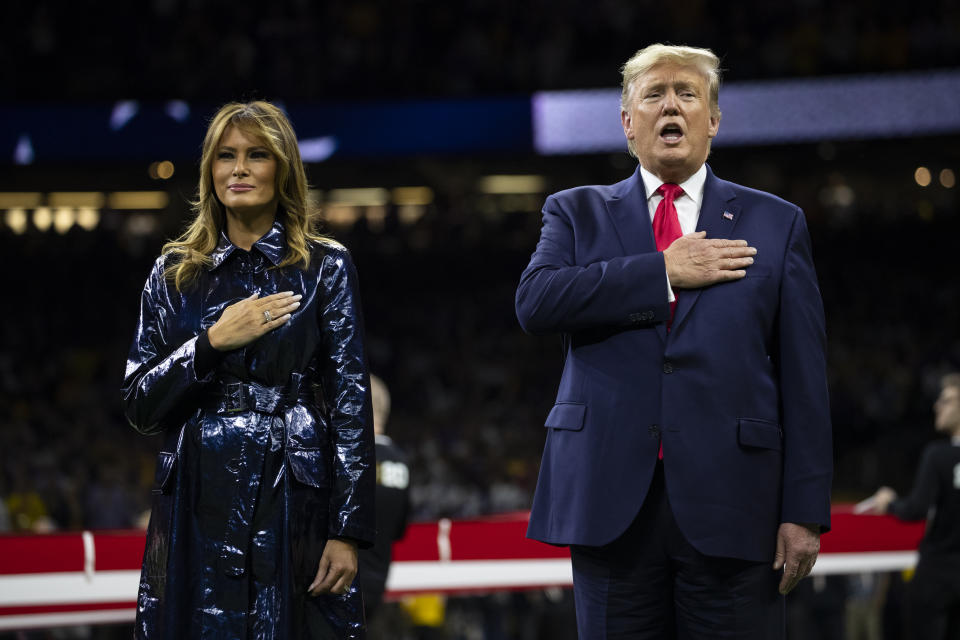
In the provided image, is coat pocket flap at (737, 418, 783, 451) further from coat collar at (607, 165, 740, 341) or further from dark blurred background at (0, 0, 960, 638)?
dark blurred background at (0, 0, 960, 638)

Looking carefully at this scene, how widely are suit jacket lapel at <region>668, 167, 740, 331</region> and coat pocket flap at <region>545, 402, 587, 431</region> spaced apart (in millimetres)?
295

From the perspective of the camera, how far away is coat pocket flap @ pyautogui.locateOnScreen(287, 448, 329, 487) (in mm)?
2369

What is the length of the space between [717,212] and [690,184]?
10 centimetres

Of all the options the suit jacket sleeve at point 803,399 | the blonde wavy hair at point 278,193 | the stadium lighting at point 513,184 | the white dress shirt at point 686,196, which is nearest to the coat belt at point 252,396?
the blonde wavy hair at point 278,193

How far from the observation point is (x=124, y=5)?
14844 mm

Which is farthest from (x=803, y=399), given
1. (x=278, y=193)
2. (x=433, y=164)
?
(x=433, y=164)

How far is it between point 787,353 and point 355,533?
37.8 inches

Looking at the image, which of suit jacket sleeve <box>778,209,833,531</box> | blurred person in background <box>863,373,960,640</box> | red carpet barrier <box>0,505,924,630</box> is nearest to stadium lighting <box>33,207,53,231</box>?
red carpet barrier <box>0,505,924,630</box>

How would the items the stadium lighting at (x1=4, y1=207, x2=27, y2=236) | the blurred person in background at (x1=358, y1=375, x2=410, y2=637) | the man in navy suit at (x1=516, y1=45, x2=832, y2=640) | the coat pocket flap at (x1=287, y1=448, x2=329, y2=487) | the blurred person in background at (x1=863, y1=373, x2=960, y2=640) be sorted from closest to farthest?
the man in navy suit at (x1=516, y1=45, x2=832, y2=640) < the coat pocket flap at (x1=287, y1=448, x2=329, y2=487) < the blurred person in background at (x1=358, y1=375, x2=410, y2=637) < the blurred person in background at (x1=863, y1=373, x2=960, y2=640) < the stadium lighting at (x1=4, y1=207, x2=27, y2=236)

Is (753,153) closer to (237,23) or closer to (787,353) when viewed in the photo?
(237,23)

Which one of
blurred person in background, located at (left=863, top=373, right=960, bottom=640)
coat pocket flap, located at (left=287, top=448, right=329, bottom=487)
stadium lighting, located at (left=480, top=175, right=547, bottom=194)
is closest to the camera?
coat pocket flap, located at (left=287, top=448, right=329, bottom=487)

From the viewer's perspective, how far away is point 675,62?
245cm

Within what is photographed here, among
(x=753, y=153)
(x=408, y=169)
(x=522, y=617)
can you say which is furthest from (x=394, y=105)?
(x=522, y=617)

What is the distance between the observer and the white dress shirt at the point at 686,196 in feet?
8.21
